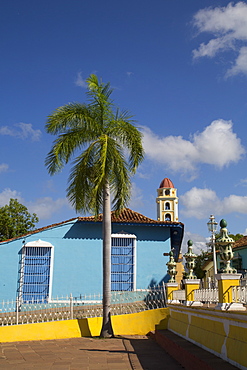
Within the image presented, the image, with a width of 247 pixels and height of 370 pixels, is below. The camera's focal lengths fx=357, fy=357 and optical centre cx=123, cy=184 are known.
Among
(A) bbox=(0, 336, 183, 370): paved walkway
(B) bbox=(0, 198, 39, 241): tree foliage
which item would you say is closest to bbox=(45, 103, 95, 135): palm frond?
(A) bbox=(0, 336, 183, 370): paved walkway

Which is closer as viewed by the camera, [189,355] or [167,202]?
[189,355]

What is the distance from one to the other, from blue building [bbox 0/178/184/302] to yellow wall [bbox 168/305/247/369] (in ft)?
22.0

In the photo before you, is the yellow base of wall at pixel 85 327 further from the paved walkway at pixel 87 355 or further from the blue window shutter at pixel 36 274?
the blue window shutter at pixel 36 274

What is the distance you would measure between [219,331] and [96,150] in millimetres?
7021

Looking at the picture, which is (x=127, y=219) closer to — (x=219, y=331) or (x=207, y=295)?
(x=207, y=295)

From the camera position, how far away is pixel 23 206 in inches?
1033

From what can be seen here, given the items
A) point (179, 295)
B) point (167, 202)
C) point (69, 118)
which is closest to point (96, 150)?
point (69, 118)

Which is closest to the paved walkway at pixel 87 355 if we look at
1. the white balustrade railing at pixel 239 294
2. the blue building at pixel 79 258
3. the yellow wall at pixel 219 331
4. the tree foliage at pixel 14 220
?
the yellow wall at pixel 219 331

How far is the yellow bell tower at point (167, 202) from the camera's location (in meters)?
39.7

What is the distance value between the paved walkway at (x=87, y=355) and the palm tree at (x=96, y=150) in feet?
7.64

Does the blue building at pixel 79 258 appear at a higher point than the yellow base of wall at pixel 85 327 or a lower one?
higher

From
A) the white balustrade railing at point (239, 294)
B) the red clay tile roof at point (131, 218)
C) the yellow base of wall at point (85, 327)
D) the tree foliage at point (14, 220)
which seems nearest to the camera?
the white balustrade railing at point (239, 294)

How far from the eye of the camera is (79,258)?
603 inches

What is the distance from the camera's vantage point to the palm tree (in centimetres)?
1120
